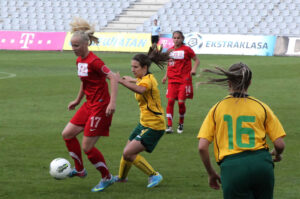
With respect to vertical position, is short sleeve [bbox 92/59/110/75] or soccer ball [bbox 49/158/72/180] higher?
→ short sleeve [bbox 92/59/110/75]

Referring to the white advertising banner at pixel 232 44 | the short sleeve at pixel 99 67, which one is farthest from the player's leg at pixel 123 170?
the white advertising banner at pixel 232 44

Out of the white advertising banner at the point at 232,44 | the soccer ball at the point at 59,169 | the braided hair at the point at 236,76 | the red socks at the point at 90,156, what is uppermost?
the braided hair at the point at 236,76

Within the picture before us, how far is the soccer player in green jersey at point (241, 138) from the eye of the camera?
13.9 feet

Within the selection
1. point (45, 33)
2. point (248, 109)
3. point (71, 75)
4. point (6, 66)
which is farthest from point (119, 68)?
point (248, 109)

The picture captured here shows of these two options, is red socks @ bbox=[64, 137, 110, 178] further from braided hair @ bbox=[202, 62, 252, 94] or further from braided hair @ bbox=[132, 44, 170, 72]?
braided hair @ bbox=[202, 62, 252, 94]

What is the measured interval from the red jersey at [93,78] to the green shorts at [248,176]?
2.77 m

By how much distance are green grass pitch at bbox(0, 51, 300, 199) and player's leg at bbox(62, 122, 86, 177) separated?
0.16 meters

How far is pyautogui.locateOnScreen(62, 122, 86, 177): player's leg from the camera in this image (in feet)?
23.0

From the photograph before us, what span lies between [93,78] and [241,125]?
288 cm

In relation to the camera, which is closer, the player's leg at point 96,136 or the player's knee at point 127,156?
the player's leg at point 96,136

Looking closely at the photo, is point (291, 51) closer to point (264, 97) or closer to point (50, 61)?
point (50, 61)

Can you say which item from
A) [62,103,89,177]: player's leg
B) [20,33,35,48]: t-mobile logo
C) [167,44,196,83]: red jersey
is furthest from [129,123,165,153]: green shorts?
[20,33,35,48]: t-mobile logo

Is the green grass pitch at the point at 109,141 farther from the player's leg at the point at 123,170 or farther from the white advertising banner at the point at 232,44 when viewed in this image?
the white advertising banner at the point at 232,44

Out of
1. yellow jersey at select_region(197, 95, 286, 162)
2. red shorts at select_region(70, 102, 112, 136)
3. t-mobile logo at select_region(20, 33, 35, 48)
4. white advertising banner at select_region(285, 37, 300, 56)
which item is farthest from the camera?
t-mobile logo at select_region(20, 33, 35, 48)
